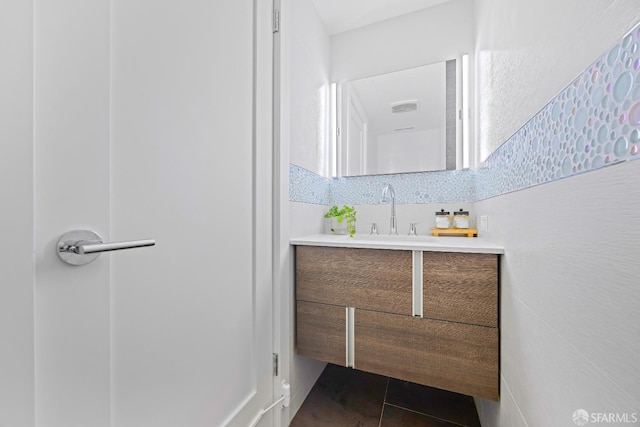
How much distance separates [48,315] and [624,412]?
3.14 ft

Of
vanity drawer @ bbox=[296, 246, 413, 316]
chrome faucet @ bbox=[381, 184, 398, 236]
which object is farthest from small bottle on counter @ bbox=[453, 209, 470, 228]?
vanity drawer @ bbox=[296, 246, 413, 316]

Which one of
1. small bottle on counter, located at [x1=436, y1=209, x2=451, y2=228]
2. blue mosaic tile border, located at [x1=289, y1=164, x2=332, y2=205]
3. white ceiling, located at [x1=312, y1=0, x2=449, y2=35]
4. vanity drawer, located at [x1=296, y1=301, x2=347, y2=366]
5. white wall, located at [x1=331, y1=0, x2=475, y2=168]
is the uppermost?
white ceiling, located at [x1=312, y1=0, x2=449, y2=35]

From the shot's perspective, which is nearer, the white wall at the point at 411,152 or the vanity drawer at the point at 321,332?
the vanity drawer at the point at 321,332

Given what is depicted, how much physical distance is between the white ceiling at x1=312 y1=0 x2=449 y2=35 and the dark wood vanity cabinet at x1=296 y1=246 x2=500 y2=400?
5.12ft

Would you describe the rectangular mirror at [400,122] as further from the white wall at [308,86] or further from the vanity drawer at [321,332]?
the vanity drawer at [321,332]

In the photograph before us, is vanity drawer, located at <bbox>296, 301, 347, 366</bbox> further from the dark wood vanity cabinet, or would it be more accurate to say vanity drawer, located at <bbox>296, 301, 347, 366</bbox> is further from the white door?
the white door

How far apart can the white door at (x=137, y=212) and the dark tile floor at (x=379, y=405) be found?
476 mm

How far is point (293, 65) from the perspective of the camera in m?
1.37

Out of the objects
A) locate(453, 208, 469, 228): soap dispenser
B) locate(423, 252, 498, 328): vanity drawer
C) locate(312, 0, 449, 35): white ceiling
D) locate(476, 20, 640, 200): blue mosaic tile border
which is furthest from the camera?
locate(312, 0, 449, 35): white ceiling

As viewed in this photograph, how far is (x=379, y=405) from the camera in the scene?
53.3 inches

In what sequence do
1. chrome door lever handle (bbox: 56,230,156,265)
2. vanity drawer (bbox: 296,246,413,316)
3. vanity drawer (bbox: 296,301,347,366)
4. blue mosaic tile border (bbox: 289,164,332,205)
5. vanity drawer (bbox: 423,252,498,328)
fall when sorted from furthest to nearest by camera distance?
1. blue mosaic tile border (bbox: 289,164,332,205)
2. vanity drawer (bbox: 296,301,347,366)
3. vanity drawer (bbox: 296,246,413,316)
4. vanity drawer (bbox: 423,252,498,328)
5. chrome door lever handle (bbox: 56,230,156,265)

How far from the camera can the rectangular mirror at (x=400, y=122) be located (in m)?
1.62

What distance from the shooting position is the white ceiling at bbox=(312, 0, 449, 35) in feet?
5.27

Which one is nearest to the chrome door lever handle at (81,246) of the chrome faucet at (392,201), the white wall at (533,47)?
the white wall at (533,47)
